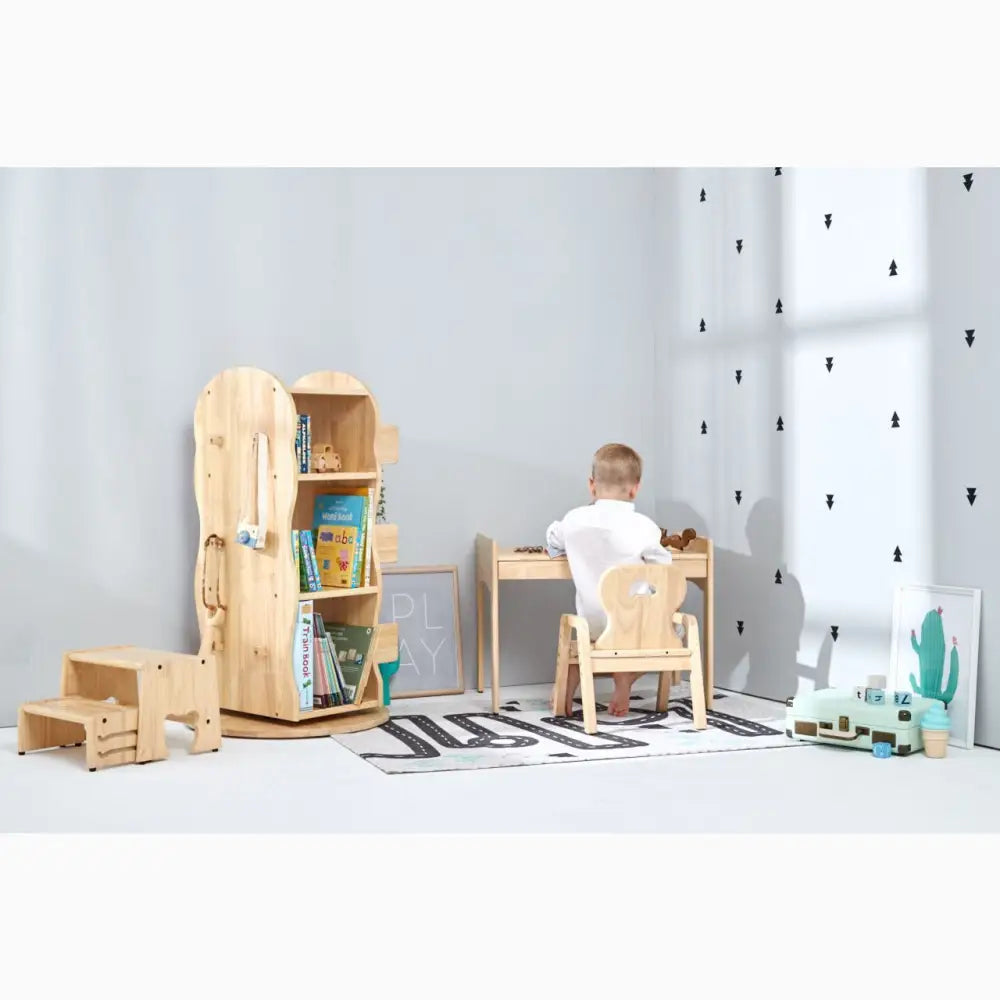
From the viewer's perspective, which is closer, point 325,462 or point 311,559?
point 311,559

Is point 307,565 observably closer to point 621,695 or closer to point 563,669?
point 563,669

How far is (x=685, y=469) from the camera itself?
619 cm

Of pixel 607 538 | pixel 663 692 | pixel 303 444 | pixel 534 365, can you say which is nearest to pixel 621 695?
pixel 663 692

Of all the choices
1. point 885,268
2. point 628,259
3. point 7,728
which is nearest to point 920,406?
point 885,268

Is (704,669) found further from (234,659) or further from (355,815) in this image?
(355,815)

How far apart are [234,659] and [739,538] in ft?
7.22

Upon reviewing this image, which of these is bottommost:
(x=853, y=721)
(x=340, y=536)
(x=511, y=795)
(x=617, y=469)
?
(x=511, y=795)

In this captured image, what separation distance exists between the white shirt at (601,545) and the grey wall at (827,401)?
68 cm

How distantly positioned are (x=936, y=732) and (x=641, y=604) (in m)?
1.13

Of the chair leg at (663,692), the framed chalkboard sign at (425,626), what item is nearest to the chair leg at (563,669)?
the chair leg at (663,692)

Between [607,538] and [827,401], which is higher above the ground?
[827,401]

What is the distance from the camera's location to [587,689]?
4.88m

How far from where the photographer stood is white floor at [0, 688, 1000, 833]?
3561 millimetres

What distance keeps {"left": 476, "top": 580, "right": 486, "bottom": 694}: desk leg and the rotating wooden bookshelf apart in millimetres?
772
